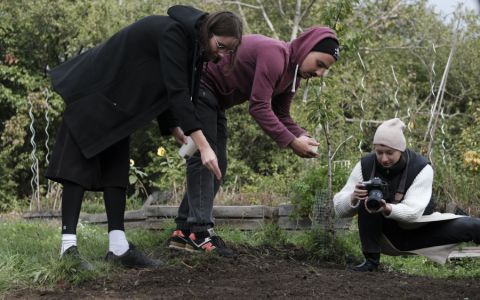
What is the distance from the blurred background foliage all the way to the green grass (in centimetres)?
209

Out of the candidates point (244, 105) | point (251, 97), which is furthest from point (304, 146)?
point (244, 105)

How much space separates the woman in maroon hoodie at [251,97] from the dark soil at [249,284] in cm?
30

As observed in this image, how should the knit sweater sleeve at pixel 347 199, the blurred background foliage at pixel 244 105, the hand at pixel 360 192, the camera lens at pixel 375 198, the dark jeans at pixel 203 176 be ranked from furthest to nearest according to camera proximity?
the blurred background foliage at pixel 244 105
the knit sweater sleeve at pixel 347 199
the dark jeans at pixel 203 176
the hand at pixel 360 192
the camera lens at pixel 375 198

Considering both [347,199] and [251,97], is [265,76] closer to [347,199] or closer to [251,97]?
[251,97]

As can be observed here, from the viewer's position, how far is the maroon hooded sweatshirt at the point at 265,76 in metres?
4.23

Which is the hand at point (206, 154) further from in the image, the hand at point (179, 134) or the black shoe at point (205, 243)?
the black shoe at point (205, 243)

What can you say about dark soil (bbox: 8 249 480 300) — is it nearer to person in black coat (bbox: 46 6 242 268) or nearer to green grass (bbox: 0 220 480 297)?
green grass (bbox: 0 220 480 297)

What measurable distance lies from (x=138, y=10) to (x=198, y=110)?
789 centimetres

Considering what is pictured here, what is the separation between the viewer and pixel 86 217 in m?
7.78

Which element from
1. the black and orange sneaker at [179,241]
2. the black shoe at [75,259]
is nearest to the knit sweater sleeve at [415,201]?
the black and orange sneaker at [179,241]

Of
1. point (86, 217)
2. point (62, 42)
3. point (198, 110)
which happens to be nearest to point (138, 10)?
point (62, 42)

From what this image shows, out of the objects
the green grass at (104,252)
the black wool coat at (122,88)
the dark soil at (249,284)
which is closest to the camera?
the dark soil at (249,284)

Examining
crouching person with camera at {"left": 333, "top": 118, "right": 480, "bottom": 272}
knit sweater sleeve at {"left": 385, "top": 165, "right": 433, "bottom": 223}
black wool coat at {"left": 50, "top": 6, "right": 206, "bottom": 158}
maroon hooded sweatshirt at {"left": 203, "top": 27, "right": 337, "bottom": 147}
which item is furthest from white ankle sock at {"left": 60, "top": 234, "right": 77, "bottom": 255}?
knit sweater sleeve at {"left": 385, "top": 165, "right": 433, "bottom": 223}

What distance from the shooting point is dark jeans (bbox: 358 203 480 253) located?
4586 mm
